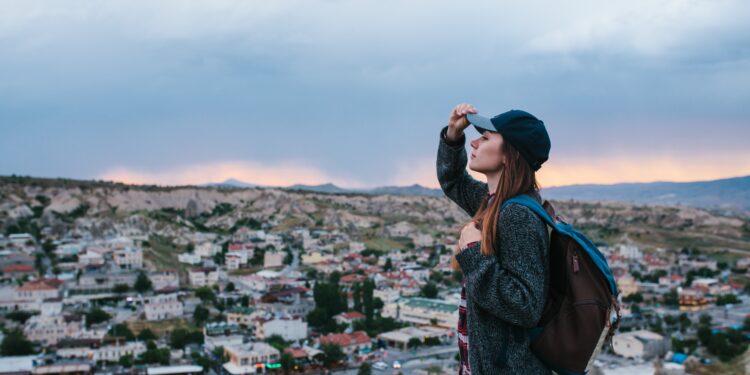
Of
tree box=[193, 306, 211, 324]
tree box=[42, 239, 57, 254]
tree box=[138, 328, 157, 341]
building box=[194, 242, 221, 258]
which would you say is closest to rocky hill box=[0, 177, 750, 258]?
tree box=[42, 239, 57, 254]

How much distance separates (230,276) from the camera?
89.9ft

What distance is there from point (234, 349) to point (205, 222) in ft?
108

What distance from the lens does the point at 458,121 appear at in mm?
1422

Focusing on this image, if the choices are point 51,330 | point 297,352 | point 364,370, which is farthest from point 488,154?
point 51,330

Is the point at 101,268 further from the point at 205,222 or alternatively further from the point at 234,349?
the point at 205,222

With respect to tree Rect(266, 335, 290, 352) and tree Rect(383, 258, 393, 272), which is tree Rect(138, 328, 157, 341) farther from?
tree Rect(383, 258, 393, 272)

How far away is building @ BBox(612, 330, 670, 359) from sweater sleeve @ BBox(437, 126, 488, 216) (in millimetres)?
15213

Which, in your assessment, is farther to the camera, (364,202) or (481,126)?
(364,202)

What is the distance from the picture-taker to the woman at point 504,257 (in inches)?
43.7

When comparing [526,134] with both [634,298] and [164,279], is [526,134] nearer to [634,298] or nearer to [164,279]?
[634,298]

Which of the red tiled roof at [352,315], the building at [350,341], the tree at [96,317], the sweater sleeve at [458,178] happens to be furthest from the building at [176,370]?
the sweater sleeve at [458,178]

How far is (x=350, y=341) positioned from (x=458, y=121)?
15293mm

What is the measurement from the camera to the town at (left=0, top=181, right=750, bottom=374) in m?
14.9

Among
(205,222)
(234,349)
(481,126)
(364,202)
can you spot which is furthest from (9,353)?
(364,202)
